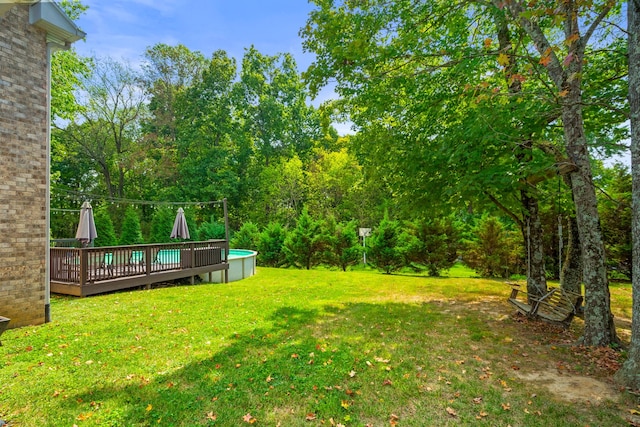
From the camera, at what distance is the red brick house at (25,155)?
5.48 metres

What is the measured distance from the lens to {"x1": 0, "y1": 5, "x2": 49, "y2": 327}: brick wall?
5.47 m

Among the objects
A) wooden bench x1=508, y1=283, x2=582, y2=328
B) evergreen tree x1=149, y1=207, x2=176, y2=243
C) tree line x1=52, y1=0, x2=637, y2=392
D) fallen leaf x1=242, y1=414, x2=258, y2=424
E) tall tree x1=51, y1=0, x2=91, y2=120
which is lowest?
fallen leaf x1=242, y1=414, x2=258, y2=424

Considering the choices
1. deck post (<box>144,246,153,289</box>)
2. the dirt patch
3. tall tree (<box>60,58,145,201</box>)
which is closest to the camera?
the dirt patch

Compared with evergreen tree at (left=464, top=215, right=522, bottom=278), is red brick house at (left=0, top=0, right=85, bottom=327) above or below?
above

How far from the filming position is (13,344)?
191 inches

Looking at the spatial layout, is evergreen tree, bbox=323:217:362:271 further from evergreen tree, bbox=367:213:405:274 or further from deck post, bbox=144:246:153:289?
deck post, bbox=144:246:153:289

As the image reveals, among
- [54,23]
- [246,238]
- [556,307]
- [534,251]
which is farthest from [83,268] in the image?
[246,238]

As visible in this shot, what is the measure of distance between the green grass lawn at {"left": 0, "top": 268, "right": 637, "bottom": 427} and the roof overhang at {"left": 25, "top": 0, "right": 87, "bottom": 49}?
5.38m

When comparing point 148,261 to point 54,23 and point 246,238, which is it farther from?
point 246,238

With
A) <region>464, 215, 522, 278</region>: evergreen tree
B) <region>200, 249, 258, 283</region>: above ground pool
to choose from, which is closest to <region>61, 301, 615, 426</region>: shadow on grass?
<region>200, 249, 258, 283</region>: above ground pool

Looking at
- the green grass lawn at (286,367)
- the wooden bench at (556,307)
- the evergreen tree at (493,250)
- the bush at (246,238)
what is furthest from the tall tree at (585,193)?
the bush at (246,238)

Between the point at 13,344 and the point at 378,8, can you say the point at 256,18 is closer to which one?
the point at 378,8

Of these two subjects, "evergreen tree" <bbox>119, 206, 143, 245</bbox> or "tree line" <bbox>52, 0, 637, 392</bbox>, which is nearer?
"tree line" <bbox>52, 0, 637, 392</bbox>

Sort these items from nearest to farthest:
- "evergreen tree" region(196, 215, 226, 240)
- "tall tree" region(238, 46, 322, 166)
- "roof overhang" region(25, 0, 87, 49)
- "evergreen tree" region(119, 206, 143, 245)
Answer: "roof overhang" region(25, 0, 87, 49) < "evergreen tree" region(119, 206, 143, 245) < "evergreen tree" region(196, 215, 226, 240) < "tall tree" region(238, 46, 322, 166)
